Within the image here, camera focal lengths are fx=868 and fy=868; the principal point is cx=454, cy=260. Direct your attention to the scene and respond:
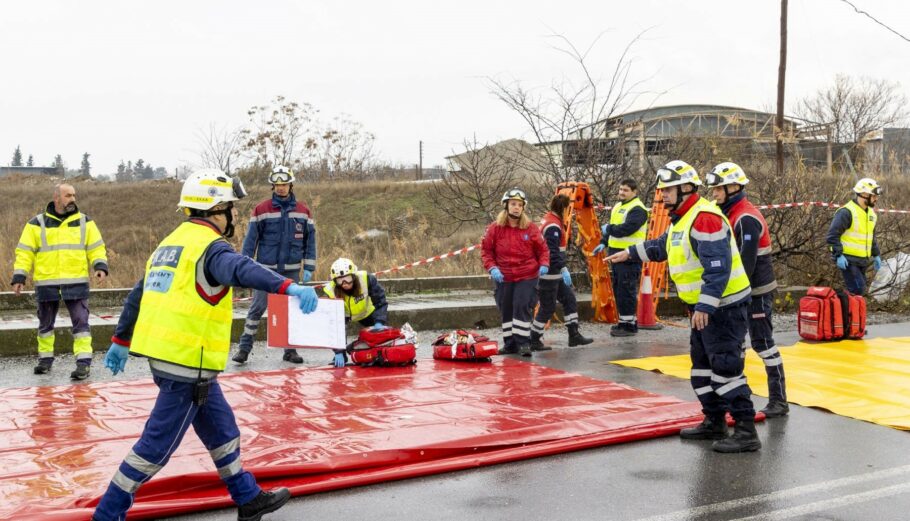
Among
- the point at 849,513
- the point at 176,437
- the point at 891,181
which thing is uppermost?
the point at 891,181

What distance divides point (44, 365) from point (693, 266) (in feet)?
21.9

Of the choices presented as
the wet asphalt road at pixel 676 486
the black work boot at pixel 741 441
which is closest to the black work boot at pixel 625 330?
the wet asphalt road at pixel 676 486

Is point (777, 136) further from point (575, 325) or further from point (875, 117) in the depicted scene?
point (875, 117)

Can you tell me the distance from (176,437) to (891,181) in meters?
30.0

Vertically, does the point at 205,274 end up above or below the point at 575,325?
above

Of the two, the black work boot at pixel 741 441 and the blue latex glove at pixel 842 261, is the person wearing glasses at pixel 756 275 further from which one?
the blue latex glove at pixel 842 261

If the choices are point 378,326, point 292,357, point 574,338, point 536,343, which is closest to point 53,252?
point 292,357

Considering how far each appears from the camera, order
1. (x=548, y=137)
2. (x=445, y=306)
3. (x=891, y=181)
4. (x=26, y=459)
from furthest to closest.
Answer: (x=891, y=181), (x=548, y=137), (x=445, y=306), (x=26, y=459)

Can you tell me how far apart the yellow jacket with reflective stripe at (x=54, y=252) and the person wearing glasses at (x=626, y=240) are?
6443 mm

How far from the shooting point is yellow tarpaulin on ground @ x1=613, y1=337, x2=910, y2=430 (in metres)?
7.63

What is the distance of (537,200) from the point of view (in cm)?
1770

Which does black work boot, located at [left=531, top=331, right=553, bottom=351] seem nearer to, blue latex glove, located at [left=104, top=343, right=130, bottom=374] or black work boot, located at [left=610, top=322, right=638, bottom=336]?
black work boot, located at [left=610, top=322, right=638, bottom=336]

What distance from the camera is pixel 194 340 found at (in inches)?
182

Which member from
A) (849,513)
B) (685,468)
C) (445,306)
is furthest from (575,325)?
(849,513)
